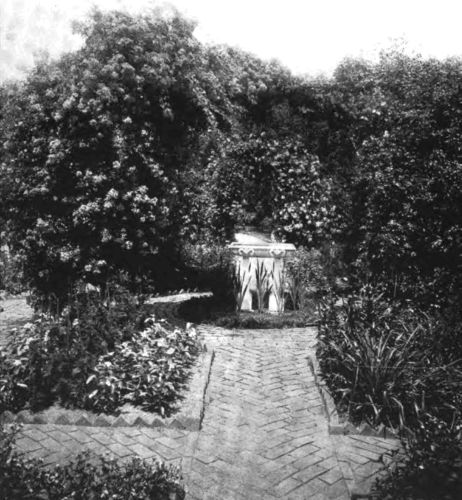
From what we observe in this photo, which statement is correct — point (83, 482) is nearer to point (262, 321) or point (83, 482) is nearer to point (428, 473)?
point (428, 473)

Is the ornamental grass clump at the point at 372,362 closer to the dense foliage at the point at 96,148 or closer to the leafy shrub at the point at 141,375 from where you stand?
the leafy shrub at the point at 141,375

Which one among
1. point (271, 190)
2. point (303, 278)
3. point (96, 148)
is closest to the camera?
point (96, 148)

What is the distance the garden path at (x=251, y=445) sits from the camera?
3588 mm

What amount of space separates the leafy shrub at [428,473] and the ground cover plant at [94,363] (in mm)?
2069

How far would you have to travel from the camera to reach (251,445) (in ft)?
13.7

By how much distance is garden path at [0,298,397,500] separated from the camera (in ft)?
11.8

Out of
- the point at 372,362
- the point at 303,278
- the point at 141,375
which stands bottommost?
the point at 141,375

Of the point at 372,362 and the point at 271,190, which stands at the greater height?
the point at 271,190

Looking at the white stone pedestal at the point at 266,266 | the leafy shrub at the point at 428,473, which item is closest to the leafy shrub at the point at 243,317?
the white stone pedestal at the point at 266,266

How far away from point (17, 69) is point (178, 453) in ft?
19.9

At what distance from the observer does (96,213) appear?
6977mm

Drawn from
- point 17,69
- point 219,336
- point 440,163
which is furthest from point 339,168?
point 17,69

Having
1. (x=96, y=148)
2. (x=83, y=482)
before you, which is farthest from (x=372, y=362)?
(x=96, y=148)

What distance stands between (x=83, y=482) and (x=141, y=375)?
1.75 m
